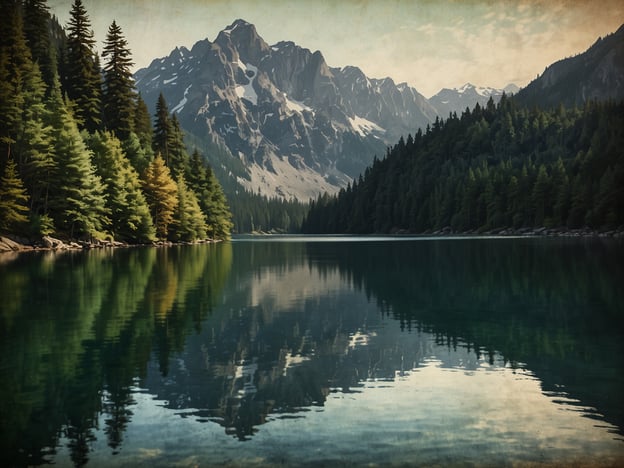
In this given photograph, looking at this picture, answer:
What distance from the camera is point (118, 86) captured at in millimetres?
98500

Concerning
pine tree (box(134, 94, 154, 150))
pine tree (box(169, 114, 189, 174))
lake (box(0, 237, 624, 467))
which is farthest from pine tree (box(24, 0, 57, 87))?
lake (box(0, 237, 624, 467))

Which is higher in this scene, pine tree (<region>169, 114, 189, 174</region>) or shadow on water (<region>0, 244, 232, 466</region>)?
pine tree (<region>169, 114, 189, 174</region>)

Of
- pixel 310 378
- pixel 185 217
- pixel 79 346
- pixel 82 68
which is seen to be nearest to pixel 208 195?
pixel 185 217

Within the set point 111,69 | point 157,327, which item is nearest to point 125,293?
point 157,327

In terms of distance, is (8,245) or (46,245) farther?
(46,245)

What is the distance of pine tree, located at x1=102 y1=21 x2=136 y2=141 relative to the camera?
96.9 m

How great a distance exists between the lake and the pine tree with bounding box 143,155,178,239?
2445 inches

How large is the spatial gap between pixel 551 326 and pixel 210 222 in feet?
356

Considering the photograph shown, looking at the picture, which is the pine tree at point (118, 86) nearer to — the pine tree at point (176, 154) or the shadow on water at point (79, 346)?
the pine tree at point (176, 154)

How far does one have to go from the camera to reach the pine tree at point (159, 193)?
91312 millimetres

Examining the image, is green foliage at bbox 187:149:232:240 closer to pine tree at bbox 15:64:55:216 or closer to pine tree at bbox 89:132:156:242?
pine tree at bbox 89:132:156:242

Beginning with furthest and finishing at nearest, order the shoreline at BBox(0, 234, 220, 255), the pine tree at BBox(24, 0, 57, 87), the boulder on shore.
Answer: the pine tree at BBox(24, 0, 57, 87), the shoreline at BBox(0, 234, 220, 255), the boulder on shore

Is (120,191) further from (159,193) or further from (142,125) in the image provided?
(142,125)

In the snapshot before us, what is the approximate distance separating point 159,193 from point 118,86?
21208mm
